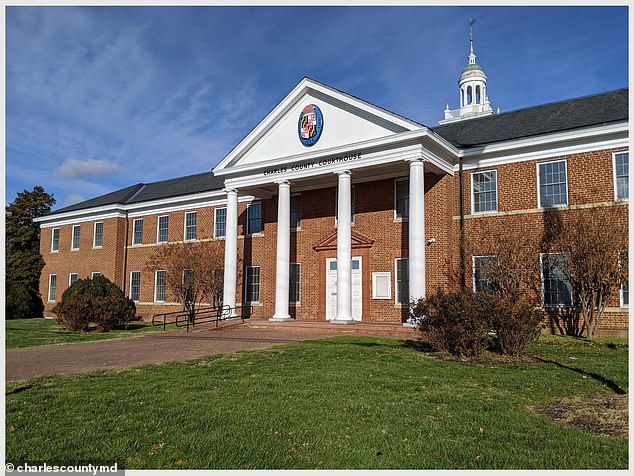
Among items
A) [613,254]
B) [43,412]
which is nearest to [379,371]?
[43,412]

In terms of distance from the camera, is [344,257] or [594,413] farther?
[344,257]

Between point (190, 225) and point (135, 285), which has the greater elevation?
point (190, 225)

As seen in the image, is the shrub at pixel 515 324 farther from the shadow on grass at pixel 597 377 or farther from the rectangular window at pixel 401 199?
the rectangular window at pixel 401 199

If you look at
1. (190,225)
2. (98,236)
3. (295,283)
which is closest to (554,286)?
(295,283)

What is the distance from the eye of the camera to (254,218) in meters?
27.0

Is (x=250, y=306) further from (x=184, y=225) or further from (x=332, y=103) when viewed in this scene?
(x=332, y=103)

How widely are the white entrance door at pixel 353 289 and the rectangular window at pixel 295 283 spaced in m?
1.54

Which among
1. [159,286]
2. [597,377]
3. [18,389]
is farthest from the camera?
[159,286]

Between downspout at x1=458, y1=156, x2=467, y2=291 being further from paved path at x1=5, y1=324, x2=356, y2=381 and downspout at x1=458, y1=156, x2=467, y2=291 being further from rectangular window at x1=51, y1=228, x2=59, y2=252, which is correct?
rectangular window at x1=51, y1=228, x2=59, y2=252

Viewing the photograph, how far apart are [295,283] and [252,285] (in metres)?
2.74

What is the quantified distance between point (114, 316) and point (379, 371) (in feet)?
47.3

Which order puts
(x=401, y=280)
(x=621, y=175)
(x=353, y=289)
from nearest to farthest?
(x=621, y=175), (x=401, y=280), (x=353, y=289)

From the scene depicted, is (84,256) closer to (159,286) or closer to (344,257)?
(159,286)

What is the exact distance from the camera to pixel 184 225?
30328 mm
